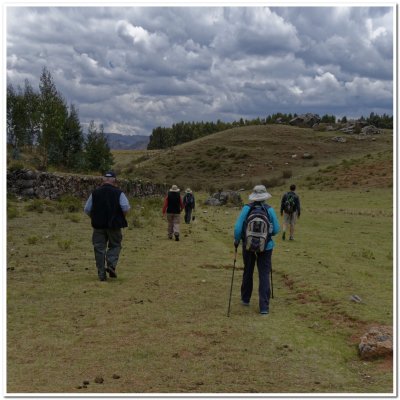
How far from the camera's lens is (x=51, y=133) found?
148 ft

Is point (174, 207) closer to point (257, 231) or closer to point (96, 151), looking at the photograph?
point (257, 231)

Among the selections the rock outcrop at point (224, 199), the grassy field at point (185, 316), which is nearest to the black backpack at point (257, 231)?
the grassy field at point (185, 316)

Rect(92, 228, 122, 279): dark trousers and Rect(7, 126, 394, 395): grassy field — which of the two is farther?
Rect(92, 228, 122, 279): dark trousers

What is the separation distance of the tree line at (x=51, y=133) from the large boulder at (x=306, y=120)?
3330 inches

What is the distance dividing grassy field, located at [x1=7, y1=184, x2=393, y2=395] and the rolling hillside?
48.4m

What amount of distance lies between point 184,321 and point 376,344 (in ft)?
10.7

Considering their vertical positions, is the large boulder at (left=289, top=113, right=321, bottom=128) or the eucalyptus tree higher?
the large boulder at (left=289, top=113, right=321, bottom=128)

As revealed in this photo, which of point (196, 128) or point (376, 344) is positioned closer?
point (376, 344)

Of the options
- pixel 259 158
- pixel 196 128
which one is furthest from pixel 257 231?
pixel 196 128

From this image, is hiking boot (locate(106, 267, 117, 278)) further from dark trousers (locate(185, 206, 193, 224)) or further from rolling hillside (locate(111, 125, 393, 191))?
rolling hillside (locate(111, 125, 393, 191))

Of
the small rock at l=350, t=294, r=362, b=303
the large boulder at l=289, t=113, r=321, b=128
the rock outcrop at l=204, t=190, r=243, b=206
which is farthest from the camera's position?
the large boulder at l=289, t=113, r=321, b=128

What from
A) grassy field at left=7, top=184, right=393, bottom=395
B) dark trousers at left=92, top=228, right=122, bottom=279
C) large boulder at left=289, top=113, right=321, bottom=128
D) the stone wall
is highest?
large boulder at left=289, top=113, right=321, bottom=128

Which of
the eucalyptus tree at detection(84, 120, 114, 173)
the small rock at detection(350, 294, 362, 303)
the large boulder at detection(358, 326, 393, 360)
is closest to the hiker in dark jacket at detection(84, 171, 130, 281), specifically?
the small rock at detection(350, 294, 362, 303)

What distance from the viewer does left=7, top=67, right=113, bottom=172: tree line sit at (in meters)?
45.9
